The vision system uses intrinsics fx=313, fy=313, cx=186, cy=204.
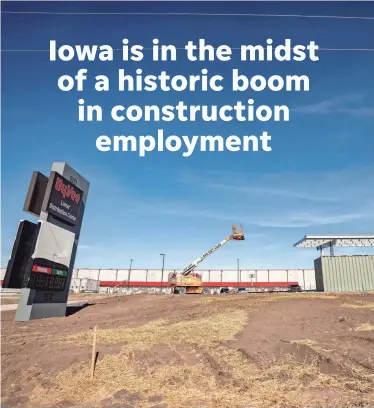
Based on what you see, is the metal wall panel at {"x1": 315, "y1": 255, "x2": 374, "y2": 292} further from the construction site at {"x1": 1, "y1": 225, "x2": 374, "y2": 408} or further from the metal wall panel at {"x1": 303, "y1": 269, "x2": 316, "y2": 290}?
the metal wall panel at {"x1": 303, "y1": 269, "x2": 316, "y2": 290}

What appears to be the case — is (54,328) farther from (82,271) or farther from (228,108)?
(82,271)

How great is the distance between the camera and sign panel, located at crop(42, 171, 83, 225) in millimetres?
22203

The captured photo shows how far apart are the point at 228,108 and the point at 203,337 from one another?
10095 mm

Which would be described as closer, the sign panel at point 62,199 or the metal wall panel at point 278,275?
the sign panel at point 62,199

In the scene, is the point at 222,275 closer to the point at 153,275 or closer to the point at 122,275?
the point at 153,275

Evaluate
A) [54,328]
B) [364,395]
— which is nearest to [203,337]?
[364,395]

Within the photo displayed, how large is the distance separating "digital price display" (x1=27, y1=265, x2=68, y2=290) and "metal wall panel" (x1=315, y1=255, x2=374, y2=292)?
3019 cm

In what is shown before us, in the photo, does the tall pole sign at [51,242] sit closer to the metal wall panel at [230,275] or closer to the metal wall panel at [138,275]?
the metal wall panel at [230,275]

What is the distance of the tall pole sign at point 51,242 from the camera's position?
2077 cm

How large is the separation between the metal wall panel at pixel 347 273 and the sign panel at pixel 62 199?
29.9 metres

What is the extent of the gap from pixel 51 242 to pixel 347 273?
33819mm

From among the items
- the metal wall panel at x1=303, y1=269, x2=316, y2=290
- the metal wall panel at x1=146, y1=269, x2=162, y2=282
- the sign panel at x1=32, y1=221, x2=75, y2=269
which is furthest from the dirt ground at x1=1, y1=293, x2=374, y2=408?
the metal wall panel at x1=146, y1=269, x2=162, y2=282

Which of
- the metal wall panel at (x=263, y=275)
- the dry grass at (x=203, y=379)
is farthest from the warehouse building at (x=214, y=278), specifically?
the dry grass at (x=203, y=379)

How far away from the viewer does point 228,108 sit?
45.8ft
